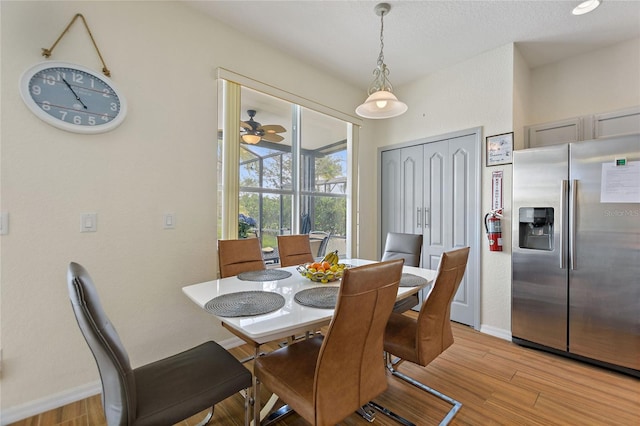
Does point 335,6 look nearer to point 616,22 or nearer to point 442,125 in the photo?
point 442,125

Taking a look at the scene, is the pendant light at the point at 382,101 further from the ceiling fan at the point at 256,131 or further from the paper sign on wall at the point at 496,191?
the paper sign on wall at the point at 496,191

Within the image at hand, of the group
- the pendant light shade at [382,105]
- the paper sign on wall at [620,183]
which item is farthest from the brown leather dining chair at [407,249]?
the paper sign on wall at [620,183]

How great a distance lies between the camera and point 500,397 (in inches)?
72.9

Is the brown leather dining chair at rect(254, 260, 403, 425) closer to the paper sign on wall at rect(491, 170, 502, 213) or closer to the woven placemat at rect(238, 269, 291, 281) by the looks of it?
the woven placemat at rect(238, 269, 291, 281)

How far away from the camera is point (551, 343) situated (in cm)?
240

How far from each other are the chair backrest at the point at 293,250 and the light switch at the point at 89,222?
4.35 ft

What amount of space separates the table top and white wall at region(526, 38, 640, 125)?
8.38 feet

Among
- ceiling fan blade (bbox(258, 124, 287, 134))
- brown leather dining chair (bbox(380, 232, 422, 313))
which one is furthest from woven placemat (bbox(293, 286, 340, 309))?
ceiling fan blade (bbox(258, 124, 287, 134))

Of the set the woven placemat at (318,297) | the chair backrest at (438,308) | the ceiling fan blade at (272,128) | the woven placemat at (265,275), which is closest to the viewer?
the woven placemat at (318,297)

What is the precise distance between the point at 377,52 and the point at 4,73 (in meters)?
2.84

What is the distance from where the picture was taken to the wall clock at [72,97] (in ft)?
5.36

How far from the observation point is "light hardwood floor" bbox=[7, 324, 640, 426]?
1.64 metres

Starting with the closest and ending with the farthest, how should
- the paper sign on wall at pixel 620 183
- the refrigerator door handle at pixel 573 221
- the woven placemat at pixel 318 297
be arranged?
the woven placemat at pixel 318 297 → the paper sign on wall at pixel 620 183 → the refrigerator door handle at pixel 573 221

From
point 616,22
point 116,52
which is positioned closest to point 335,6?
point 116,52
